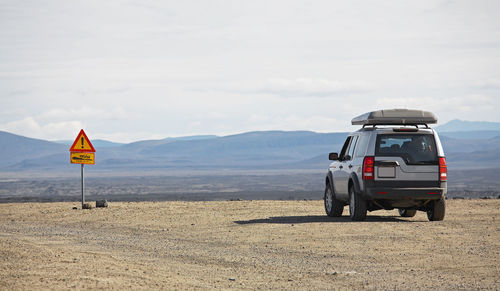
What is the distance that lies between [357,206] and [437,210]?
6.09ft

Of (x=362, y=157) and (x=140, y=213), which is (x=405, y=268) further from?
(x=140, y=213)

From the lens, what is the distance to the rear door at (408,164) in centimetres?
1752

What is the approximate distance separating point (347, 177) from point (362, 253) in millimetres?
5664

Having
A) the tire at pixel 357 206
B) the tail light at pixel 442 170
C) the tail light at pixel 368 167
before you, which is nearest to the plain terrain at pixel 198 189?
the tire at pixel 357 206

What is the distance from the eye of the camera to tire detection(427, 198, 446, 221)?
60.0 ft

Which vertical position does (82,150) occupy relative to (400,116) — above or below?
below

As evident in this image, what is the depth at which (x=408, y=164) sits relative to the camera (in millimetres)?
17516

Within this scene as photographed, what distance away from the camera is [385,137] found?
695 inches

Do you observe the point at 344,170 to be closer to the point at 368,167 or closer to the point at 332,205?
the point at 332,205

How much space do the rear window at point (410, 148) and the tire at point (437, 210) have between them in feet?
3.86

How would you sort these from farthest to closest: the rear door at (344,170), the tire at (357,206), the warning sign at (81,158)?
the warning sign at (81,158), the rear door at (344,170), the tire at (357,206)

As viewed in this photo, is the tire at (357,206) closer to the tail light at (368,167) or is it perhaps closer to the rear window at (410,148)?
the tail light at (368,167)

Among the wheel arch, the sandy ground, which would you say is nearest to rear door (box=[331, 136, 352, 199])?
the sandy ground

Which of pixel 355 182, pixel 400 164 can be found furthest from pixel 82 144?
pixel 400 164
